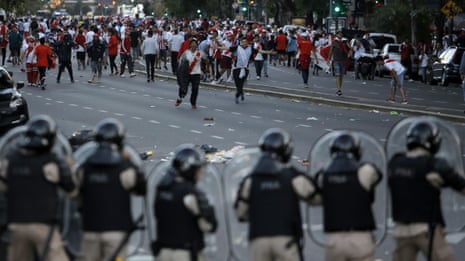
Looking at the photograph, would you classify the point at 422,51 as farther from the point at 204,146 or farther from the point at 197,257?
the point at 197,257

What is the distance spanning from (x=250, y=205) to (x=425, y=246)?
5.19 feet

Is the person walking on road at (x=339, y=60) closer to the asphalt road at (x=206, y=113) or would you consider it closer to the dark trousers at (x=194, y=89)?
the asphalt road at (x=206, y=113)

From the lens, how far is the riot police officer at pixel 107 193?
26.0ft

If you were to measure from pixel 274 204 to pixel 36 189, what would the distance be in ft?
5.80

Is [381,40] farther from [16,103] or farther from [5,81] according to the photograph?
[16,103]

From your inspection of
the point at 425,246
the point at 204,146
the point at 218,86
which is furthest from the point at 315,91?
the point at 425,246

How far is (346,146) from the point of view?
8.03m

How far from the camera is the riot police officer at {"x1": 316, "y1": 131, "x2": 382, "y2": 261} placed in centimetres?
796

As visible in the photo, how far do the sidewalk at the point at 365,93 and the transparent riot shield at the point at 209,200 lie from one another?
1637 cm

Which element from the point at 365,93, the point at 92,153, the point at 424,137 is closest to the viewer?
the point at 92,153

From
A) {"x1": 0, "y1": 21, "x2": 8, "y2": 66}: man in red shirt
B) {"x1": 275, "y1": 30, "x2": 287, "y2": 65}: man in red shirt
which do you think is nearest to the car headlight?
{"x1": 0, "y1": 21, "x2": 8, "y2": 66}: man in red shirt

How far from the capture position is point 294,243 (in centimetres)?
783

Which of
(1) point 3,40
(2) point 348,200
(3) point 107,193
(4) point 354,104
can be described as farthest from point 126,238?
(1) point 3,40

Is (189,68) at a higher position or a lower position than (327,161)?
lower
